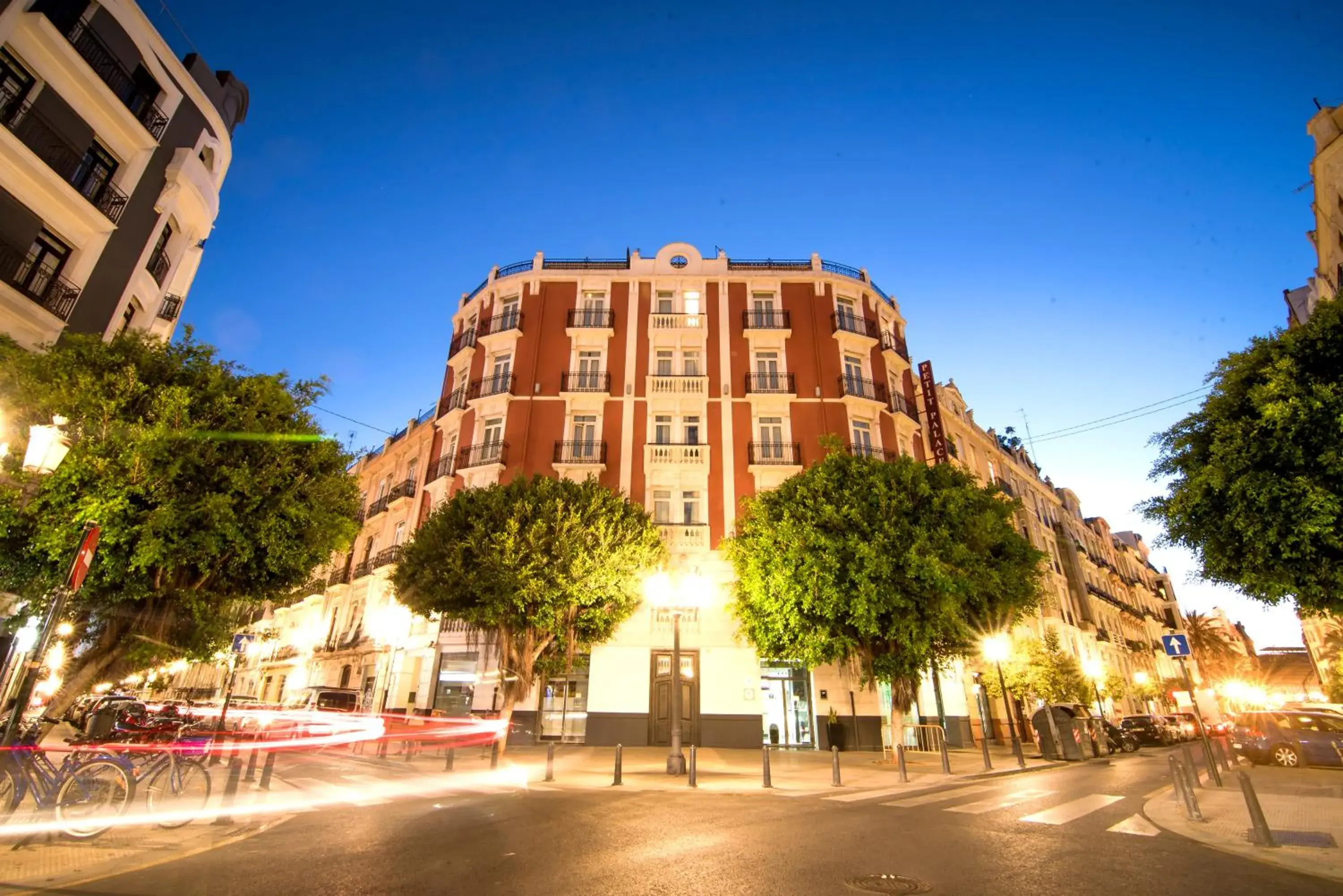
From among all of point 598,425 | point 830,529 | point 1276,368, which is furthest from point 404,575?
point 1276,368

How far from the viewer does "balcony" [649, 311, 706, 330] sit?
29062 millimetres

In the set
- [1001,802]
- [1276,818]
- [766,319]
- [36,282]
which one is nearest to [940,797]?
[1001,802]

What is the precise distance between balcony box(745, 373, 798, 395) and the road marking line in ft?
66.8

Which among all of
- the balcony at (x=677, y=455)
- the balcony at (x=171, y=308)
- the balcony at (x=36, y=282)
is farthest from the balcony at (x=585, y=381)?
the balcony at (x=36, y=282)

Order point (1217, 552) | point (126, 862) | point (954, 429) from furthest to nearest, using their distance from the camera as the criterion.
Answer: point (954, 429)
point (1217, 552)
point (126, 862)

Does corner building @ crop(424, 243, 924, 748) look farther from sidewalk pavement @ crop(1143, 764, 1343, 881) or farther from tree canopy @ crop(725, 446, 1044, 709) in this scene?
sidewalk pavement @ crop(1143, 764, 1343, 881)

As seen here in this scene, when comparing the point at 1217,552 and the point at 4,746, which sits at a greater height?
the point at 1217,552

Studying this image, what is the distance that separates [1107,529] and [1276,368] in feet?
178

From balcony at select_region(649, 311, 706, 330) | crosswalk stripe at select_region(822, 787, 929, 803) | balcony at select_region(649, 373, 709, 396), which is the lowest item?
crosswalk stripe at select_region(822, 787, 929, 803)

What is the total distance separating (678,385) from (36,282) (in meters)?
20.3

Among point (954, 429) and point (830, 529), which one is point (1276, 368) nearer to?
point (830, 529)

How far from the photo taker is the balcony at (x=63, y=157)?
13.8 m

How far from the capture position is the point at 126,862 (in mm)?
6469

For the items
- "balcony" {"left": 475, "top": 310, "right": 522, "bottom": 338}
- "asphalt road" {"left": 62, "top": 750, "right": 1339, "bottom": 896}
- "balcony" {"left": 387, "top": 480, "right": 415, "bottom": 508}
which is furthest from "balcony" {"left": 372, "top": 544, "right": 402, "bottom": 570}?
"asphalt road" {"left": 62, "top": 750, "right": 1339, "bottom": 896}
